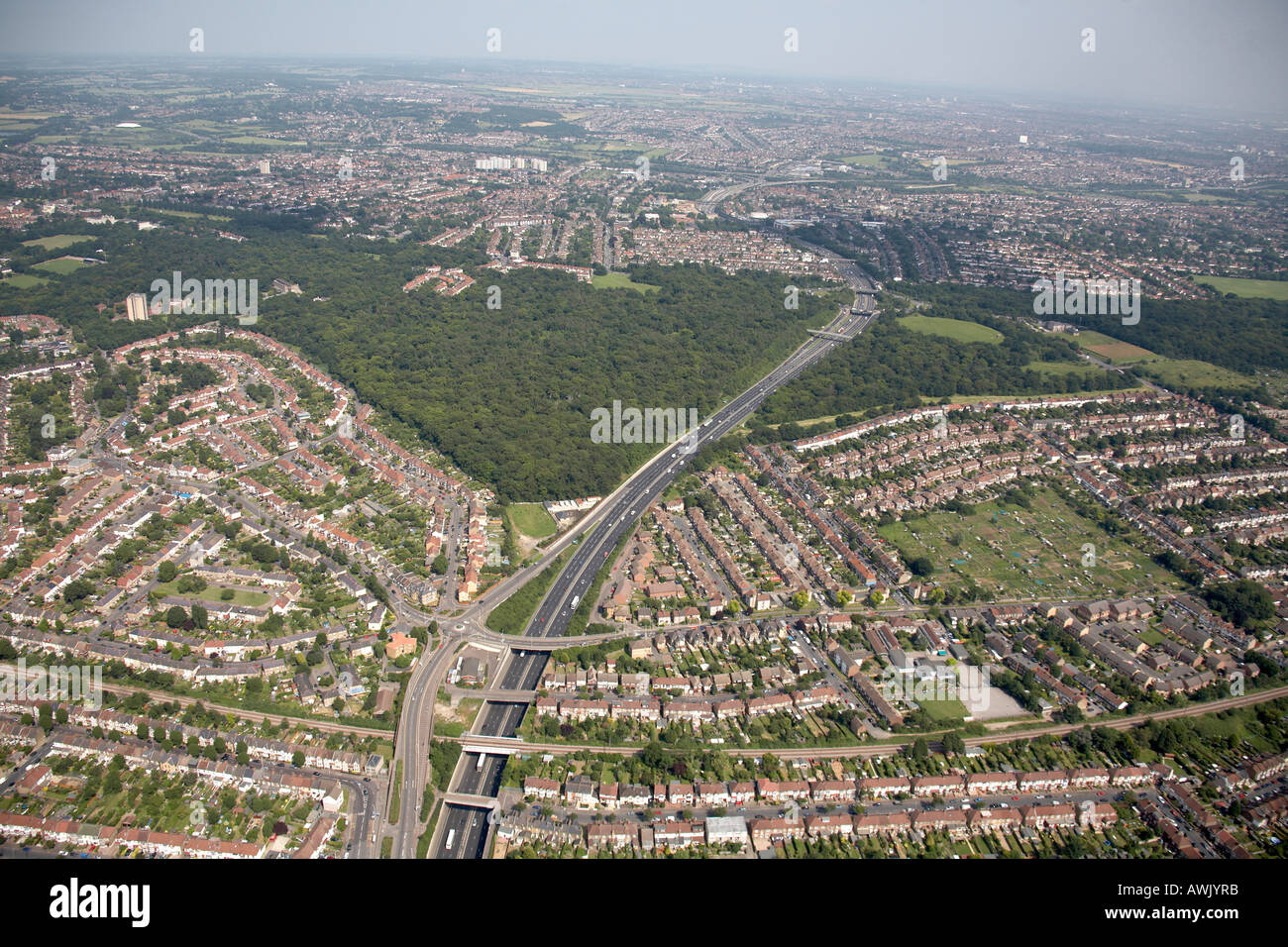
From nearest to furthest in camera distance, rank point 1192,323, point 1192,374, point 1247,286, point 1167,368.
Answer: point 1192,374, point 1167,368, point 1192,323, point 1247,286

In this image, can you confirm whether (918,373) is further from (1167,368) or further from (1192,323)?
(1192,323)

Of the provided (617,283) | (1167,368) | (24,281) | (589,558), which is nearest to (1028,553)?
(589,558)

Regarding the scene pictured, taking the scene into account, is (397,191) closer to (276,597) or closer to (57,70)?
(276,597)

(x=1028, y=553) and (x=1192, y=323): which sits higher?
(x=1192, y=323)

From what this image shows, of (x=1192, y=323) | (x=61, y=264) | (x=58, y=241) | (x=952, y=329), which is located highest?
(x=58, y=241)

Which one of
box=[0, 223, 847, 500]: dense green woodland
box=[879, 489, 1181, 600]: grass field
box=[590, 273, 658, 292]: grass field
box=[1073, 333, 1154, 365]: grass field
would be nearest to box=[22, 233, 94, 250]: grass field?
box=[0, 223, 847, 500]: dense green woodland

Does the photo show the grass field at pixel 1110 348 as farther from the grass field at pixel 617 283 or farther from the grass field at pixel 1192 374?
the grass field at pixel 617 283

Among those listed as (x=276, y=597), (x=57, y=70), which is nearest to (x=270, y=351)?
(x=276, y=597)
